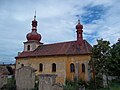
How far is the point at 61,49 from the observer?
45.6 metres

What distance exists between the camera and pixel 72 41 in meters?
46.8

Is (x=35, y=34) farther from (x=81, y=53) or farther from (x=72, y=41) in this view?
(x=81, y=53)

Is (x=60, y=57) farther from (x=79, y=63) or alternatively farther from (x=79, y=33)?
(x=79, y=33)

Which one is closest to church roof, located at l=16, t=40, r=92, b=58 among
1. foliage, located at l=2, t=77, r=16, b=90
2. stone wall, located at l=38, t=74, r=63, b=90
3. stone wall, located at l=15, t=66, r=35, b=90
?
stone wall, located at l=15, t=66, r=35, b=90

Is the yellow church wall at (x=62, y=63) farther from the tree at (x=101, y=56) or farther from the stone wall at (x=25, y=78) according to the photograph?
the stone wall at (x=25, y=78)

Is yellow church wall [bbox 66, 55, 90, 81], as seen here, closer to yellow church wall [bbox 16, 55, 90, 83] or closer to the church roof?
yellow church wall [bbox 16, 55, 90, 83]

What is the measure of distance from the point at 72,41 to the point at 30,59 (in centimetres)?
1072

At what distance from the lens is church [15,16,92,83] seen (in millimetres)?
42094

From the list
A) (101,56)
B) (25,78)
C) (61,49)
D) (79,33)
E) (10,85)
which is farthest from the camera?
(79,33)

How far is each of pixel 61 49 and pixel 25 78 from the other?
410 inches

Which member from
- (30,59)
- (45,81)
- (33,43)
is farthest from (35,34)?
(45,81)

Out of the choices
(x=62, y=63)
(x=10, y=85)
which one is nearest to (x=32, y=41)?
(x=62, y=63)

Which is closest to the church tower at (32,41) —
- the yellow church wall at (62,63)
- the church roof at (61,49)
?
the church roof at (61,49)

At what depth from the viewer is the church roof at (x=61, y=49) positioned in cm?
4309
